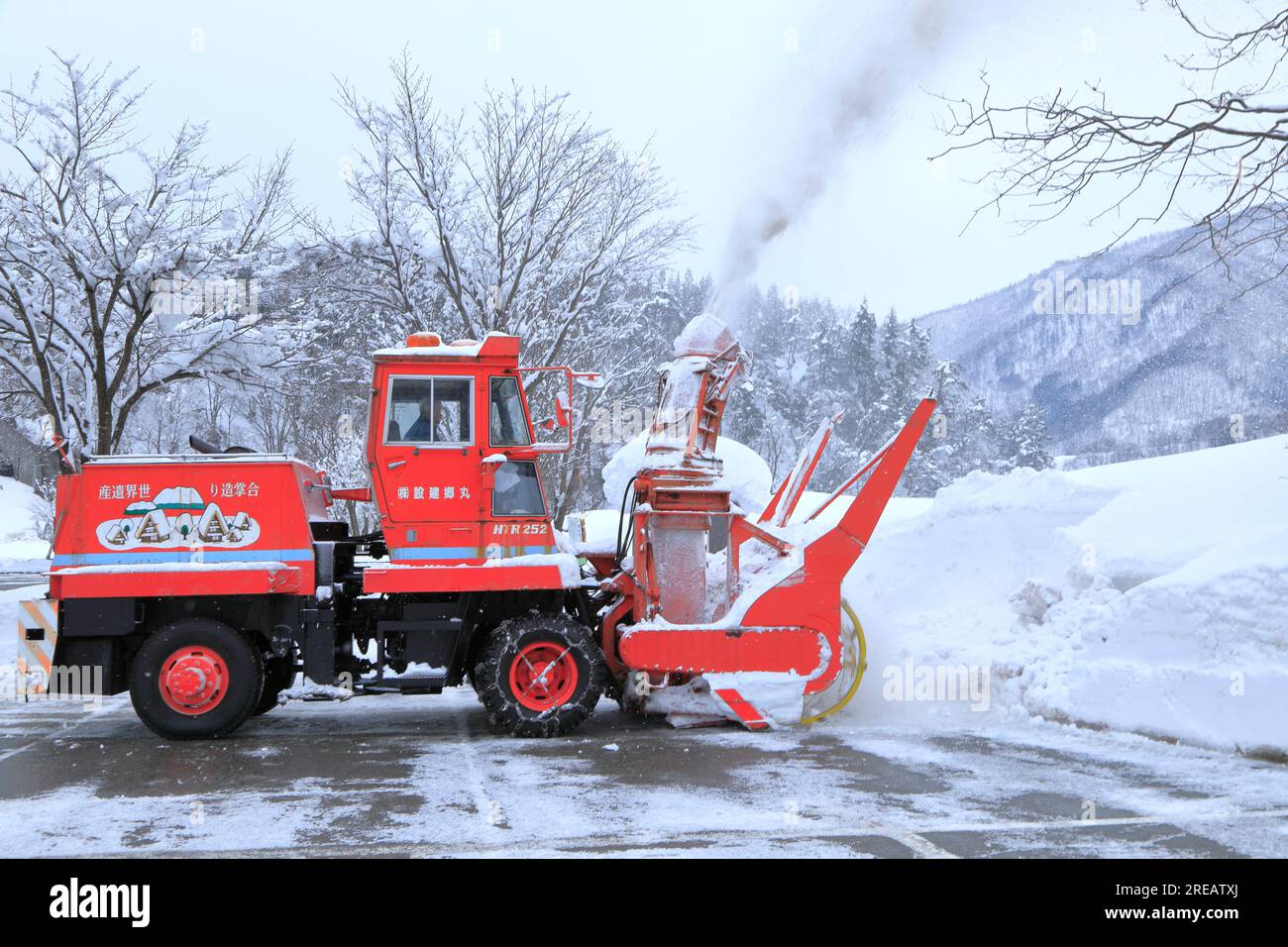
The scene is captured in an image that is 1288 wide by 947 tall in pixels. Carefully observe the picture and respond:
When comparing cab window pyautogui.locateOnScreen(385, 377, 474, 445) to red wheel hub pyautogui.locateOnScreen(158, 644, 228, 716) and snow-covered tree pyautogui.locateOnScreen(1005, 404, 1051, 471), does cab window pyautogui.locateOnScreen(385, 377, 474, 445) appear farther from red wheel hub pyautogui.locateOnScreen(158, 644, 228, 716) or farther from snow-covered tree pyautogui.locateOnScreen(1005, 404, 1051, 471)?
snow-covered tree pyautogui.locateOnScreen(1005, 404, 1051, 471)

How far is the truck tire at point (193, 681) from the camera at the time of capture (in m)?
8.42

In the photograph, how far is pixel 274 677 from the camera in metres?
9.48

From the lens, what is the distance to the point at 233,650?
8.48 m

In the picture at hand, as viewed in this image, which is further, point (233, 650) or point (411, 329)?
point (411, 329)

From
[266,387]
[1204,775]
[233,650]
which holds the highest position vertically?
[266,387]

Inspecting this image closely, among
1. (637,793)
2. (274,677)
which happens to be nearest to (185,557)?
(274,677)

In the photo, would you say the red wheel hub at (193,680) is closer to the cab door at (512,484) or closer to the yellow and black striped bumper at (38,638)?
the yellow and black striped bumper at (38,638)

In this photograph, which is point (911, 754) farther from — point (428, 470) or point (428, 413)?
point (428, 413)

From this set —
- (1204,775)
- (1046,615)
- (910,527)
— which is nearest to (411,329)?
(910,527)

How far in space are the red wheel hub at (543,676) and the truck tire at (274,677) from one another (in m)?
2.06

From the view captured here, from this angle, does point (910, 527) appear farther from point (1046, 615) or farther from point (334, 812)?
point (334, 812)

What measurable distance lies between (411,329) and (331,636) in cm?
947

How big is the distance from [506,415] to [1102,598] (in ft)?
19.3
